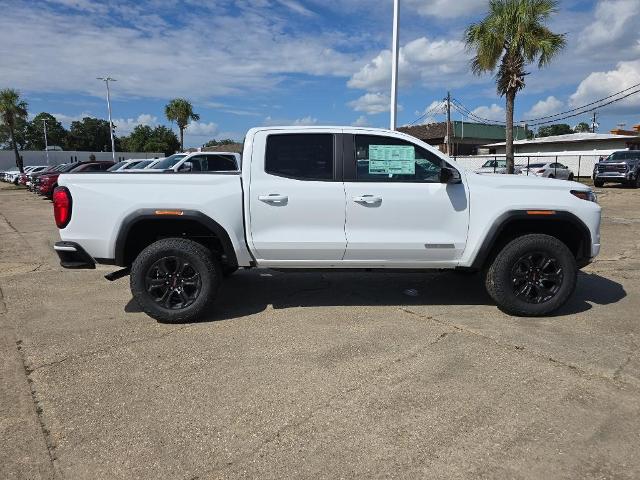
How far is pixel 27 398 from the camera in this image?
3.31 meters

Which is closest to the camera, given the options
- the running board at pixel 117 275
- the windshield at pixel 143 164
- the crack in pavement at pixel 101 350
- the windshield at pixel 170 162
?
the crack in pavement at pixel 101 350

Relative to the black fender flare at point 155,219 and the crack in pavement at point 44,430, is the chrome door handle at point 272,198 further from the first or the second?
the crack in pavement at point 44,430

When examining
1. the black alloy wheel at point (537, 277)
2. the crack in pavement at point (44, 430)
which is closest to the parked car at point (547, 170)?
the black alloy wheel at point (537, 277)

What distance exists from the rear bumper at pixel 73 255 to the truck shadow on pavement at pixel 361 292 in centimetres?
80

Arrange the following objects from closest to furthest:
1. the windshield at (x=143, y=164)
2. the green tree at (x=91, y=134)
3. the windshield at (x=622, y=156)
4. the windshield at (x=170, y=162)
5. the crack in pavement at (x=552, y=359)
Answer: the crack in pavement at (x=552, y=359), the windshield at (x=170, y=162), the windshield at (x=143, y=164), the windshield at (x=622, y=156), the green tree at (x=91, y=134)

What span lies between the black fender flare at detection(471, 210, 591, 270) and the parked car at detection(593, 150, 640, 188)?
2191 centimetres

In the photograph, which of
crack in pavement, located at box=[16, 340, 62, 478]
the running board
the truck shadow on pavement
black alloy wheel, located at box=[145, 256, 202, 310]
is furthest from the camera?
the truck shadow on pavement

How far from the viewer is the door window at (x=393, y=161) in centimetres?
471

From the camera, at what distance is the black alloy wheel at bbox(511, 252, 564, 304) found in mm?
4754

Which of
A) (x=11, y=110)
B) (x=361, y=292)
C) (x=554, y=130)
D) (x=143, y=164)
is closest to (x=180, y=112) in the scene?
(x=11, y=110)

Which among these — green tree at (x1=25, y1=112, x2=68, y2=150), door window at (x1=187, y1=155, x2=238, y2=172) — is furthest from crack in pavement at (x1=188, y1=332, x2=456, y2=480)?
green tree at (x1=25, y1=112, x2=68, y2=150)

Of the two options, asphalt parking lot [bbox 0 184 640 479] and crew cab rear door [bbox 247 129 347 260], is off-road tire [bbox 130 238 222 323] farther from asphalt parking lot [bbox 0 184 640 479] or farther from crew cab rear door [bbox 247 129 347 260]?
crew cab rear door [bbox 247 129 347 260]

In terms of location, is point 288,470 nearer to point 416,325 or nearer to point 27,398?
point 27,398

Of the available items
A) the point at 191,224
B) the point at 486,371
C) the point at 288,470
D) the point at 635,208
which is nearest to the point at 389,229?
the point at 486,371
